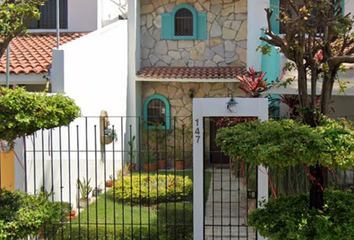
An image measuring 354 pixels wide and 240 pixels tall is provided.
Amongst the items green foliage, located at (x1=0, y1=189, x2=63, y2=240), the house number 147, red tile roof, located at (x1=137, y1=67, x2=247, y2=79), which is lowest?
green foliage, located at (x1=0, y1=189, x2=63, y2=240)

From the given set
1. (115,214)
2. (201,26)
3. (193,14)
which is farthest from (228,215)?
(193,14)

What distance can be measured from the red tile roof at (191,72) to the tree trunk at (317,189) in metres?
10.7

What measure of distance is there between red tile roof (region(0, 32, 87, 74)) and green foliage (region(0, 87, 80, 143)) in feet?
21.2

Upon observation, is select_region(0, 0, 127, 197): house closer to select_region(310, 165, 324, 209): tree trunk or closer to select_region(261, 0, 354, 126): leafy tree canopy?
select_region(310, 165, 324, 209): tree trunk

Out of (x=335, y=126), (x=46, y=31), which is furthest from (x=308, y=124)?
(x=46, y=31)

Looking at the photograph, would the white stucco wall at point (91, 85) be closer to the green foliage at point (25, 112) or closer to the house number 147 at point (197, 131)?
the house number 147 at point (197, 131)

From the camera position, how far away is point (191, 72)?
17.3 metres

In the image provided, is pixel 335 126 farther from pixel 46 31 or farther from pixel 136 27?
pixel 46 31

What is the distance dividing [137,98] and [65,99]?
36.1 ft

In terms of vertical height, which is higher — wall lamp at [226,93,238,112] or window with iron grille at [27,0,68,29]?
window with iron grille at [27,0,68,29]

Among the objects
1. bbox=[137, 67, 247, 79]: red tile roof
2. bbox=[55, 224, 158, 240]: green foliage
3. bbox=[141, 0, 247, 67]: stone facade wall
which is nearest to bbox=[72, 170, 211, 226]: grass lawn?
bbox=[55, 224, 158, 240]: green foliage

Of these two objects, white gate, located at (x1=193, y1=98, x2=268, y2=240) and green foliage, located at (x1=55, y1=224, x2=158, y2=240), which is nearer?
white gate, located at (x1=193, y1=98, x2=268, y2=240)

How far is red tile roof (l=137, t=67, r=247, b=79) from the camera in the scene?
1681 centimetres

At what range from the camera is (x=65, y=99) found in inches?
266
